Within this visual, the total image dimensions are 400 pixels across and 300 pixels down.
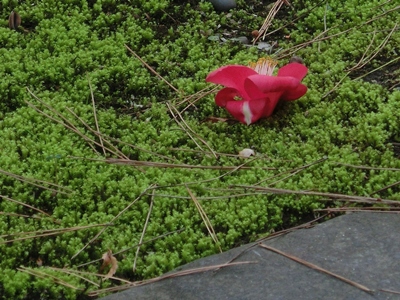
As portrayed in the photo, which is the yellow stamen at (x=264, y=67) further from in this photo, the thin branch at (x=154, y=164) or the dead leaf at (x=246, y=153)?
the thin branch at (x=154, y=164)

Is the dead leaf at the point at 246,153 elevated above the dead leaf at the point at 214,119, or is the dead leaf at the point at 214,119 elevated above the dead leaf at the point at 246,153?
the dead leaf at the point at 214,119

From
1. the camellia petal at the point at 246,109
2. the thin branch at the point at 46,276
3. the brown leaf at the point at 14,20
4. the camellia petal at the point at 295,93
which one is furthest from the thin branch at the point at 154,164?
the brown leaf at the point at 14,20

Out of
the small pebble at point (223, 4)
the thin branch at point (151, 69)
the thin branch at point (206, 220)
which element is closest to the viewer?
the thin branch at point (206, 220)

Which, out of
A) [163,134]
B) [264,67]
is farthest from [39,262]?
[264,67]

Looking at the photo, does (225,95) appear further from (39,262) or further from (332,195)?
(39,262)

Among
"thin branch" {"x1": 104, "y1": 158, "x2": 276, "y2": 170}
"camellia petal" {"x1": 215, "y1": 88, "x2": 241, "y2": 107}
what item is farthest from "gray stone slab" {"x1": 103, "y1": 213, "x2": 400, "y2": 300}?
"camellia petal" {"x1": 215, "y1": 88, "x2": 241, "y2": 107}

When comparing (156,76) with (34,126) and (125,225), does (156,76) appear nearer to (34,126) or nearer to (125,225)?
(34,126)
